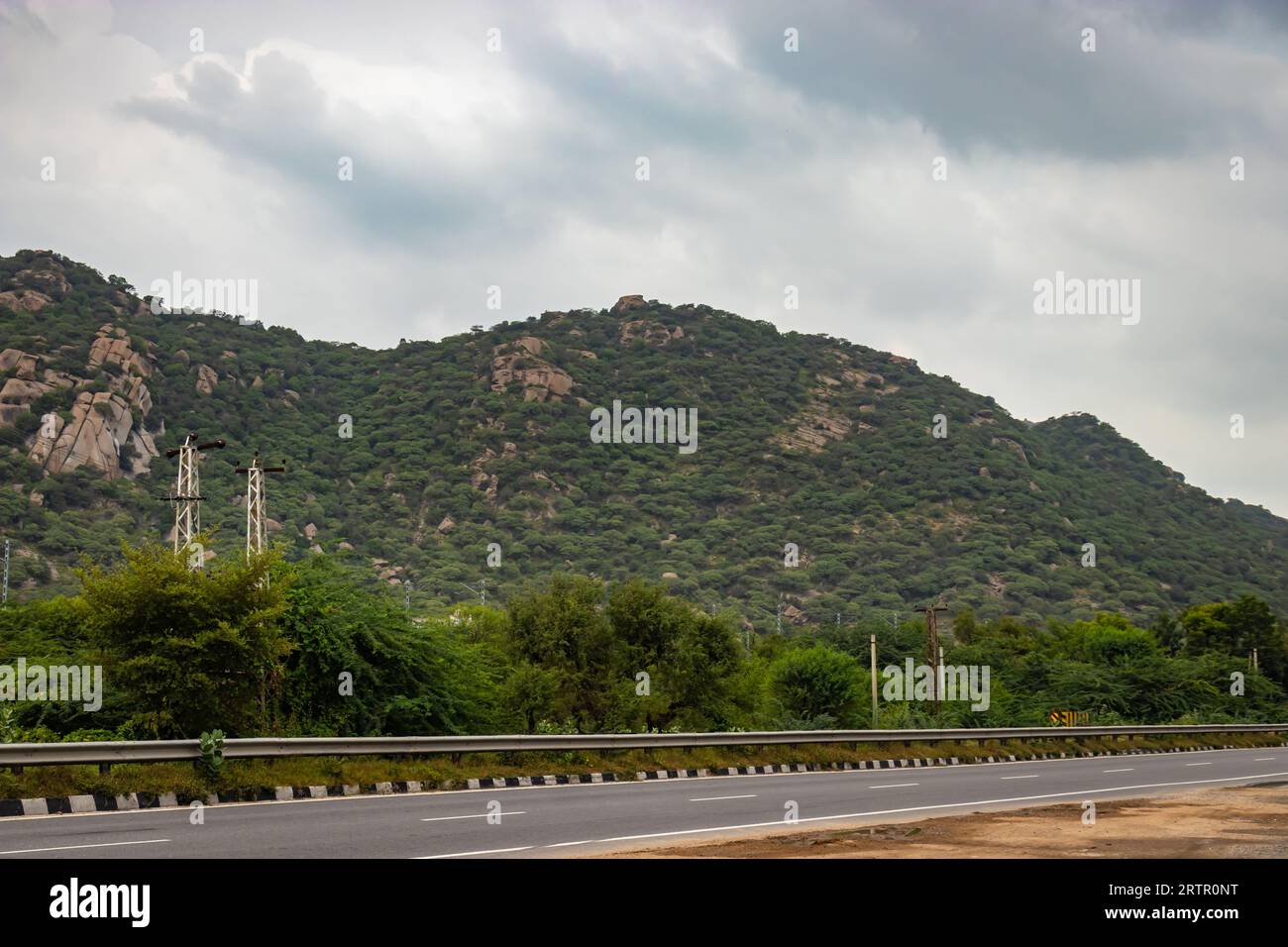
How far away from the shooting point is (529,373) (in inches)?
7087

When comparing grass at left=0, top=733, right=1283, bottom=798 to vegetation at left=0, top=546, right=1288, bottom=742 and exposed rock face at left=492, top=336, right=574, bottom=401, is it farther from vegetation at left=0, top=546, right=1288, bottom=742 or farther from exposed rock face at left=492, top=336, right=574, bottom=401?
exposed rock face at left=492, top=336, right=574, bottom=401

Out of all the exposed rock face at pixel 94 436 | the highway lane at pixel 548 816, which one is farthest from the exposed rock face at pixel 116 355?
the highway lane at pixel 548 816

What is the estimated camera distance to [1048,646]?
10006 centimetres

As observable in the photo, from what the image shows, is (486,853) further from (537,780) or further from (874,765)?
(874,765)

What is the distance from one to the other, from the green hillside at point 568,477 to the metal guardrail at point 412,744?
75.5 meters

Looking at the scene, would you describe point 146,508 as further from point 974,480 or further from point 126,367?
point 974,480

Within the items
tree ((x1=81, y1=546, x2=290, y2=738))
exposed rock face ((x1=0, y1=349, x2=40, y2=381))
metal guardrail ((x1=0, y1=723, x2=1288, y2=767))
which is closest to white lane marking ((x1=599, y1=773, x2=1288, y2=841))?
metal guardrail ((x1=0, y1=723, x2=1288, y2=767))

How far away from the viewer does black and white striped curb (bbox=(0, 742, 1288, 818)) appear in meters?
15.8

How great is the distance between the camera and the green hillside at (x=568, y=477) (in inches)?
5069

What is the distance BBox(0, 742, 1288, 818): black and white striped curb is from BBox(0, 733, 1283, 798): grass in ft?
0.30

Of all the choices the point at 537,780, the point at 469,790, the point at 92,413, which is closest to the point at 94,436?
the point at 92,413

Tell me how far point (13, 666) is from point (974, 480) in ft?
476

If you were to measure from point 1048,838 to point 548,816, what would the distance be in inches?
236
